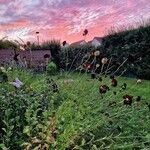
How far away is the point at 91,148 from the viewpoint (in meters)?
5.70

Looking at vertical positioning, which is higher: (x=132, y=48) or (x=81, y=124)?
(x=81, y=124)

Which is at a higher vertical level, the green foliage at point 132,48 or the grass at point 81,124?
the grass at point 81,124

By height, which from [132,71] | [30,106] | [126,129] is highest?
[30,106]

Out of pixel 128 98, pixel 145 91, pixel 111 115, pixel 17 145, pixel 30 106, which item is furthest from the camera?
pixel 145 91

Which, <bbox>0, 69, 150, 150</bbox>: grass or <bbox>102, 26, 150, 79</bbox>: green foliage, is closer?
<bbox>0, 69, 150, 150</bbox>: grass

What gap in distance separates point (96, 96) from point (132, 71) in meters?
16.0

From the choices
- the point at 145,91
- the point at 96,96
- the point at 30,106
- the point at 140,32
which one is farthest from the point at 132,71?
the point at 30,106

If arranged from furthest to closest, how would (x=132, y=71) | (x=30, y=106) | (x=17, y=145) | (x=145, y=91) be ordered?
1. (x=132, y=71)
2. (x=145, y=91)
3. (x=30, y=106)
4. (x=17, y=145)

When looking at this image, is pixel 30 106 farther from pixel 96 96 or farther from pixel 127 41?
pixel 127 41

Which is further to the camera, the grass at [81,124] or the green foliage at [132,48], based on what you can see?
the green foliage at [132,48]

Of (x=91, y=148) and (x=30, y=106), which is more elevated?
(x=30, y=106)

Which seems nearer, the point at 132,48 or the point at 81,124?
the point at 81,124

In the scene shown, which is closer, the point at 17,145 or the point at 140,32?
the point at 17,145

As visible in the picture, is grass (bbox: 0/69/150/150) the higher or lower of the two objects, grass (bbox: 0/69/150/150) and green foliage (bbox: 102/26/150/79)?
the higher
